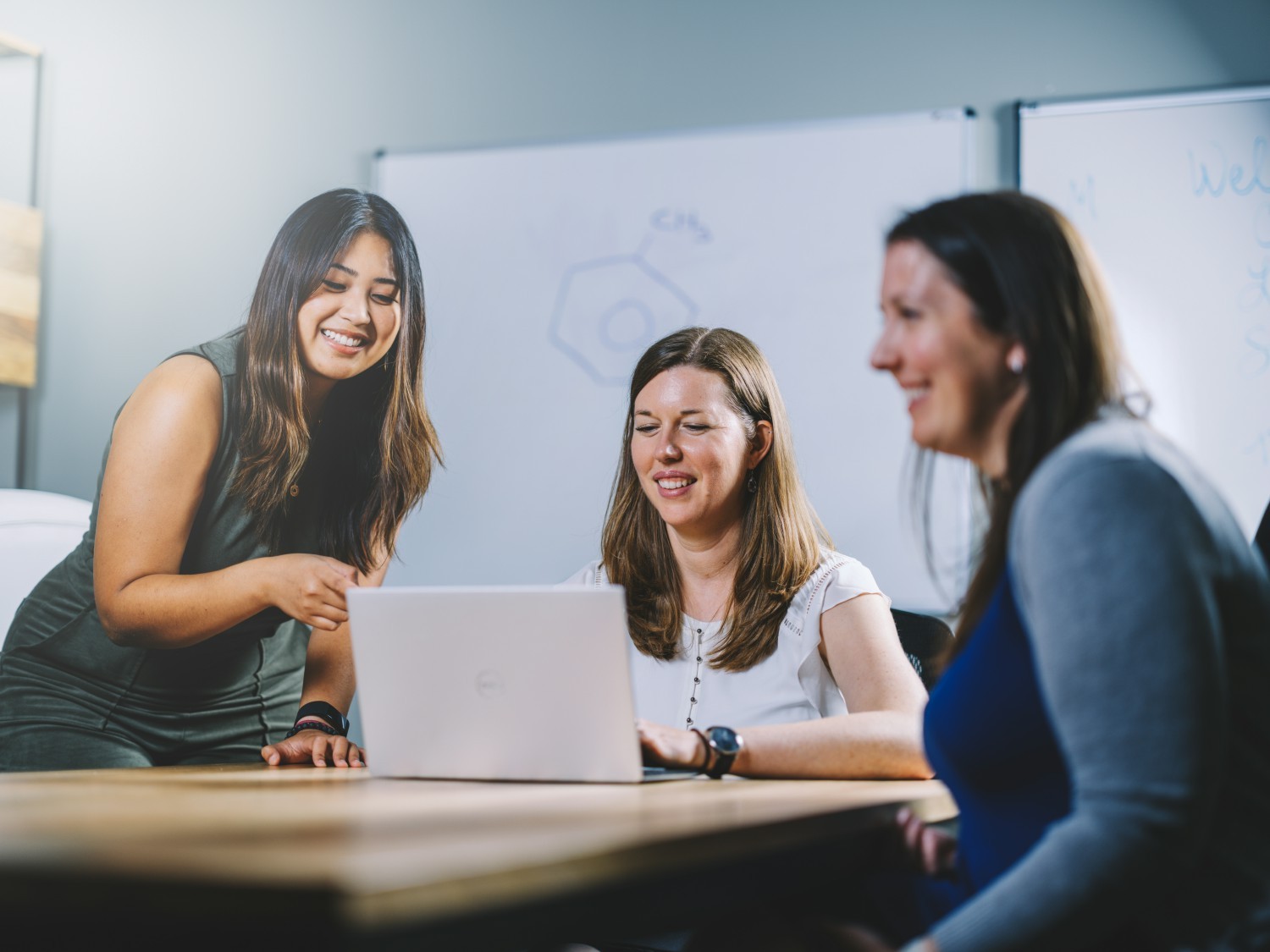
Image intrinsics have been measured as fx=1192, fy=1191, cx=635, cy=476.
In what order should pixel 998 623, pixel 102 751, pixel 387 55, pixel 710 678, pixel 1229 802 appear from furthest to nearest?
pixel 387 55 → pixel 102 751 → pixel 710 678 → pixel 998 623 → pixel 1229 802

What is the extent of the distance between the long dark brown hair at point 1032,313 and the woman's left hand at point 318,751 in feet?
3.16

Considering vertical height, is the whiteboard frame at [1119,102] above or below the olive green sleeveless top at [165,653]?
above

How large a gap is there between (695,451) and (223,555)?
99cm

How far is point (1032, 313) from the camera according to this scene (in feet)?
3.27

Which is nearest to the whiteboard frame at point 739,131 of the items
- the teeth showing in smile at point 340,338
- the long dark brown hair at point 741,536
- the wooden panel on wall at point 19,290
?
the teeth showing in smile at point 340,338

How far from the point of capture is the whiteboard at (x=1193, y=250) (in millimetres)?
2117

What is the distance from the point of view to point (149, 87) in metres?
2.69

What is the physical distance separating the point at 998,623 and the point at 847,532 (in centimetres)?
131

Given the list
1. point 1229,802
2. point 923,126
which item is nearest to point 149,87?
point 923,126

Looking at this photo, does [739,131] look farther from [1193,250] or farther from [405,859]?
[405,859]

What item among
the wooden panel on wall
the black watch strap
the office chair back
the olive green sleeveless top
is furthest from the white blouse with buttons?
the wooden panel on wall

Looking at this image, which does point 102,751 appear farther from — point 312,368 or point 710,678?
point 710,678

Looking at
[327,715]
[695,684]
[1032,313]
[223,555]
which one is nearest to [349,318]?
[223,555]

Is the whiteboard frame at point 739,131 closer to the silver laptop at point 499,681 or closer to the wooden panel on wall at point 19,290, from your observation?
the wooden panel on wall at point 19,290
